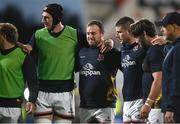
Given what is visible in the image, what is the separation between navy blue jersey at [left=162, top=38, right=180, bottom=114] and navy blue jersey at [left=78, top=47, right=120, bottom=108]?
1530 mm

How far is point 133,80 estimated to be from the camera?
8.59 m

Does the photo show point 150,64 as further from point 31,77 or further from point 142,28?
point 31,77

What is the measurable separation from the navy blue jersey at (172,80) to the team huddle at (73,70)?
0.89 m

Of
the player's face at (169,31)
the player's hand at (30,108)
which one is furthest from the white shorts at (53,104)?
the player's face at (169,31)

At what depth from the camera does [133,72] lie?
859 centimetres

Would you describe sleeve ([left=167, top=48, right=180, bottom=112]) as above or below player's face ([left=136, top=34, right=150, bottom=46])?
below

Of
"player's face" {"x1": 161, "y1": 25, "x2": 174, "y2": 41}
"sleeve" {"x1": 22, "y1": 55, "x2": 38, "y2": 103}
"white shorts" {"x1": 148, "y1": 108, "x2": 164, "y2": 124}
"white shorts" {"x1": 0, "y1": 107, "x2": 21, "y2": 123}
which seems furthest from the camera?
"sleeve" {"x1": 22, "y1": 55, "x2": 38, "y2": 103}

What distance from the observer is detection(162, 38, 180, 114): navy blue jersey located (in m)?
7.18

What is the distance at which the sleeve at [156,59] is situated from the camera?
8.09m

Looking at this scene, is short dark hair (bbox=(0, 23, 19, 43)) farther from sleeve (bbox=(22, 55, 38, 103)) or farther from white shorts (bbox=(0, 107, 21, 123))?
white shorts (bbox=(0, 107, 21, 123))

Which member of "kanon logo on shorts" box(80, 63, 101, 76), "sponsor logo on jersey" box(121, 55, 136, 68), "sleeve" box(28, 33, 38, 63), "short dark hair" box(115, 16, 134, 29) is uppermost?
"short dark hair" box(115, 16, 134, 29)

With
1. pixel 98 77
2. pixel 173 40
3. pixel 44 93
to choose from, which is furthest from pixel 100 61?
Result: pixel 173 40

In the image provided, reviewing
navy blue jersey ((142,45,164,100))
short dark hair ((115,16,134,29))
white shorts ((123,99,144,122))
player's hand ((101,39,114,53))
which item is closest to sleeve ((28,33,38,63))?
player's hand ((101,39,114,53))

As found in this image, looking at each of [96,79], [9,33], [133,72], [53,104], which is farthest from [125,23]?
[9,33]
